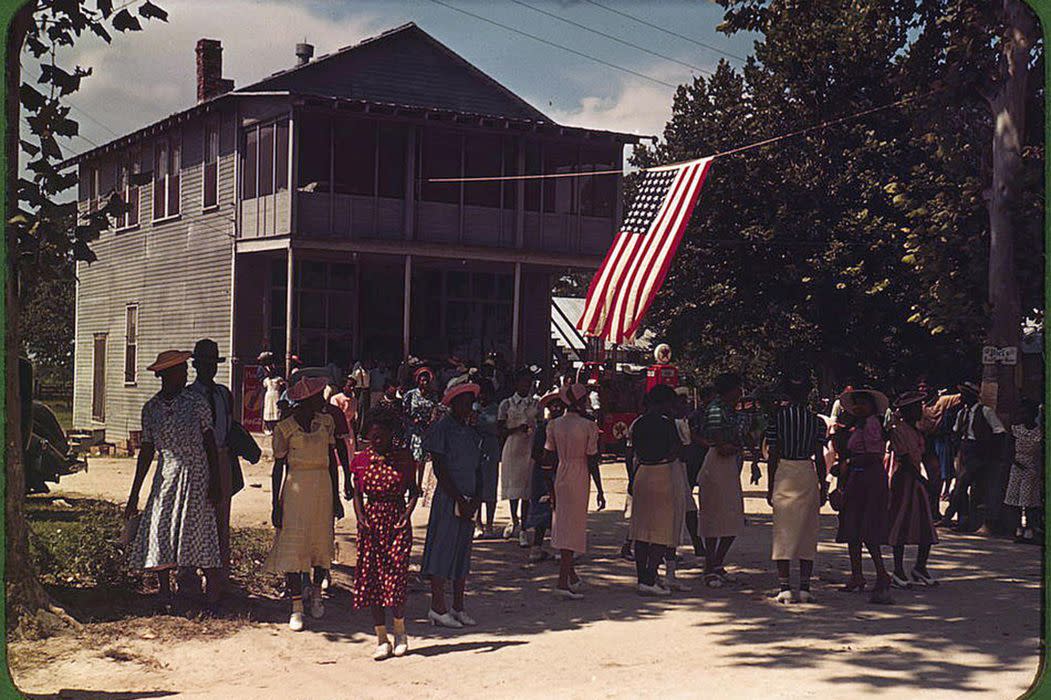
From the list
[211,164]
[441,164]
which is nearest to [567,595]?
[441,164]

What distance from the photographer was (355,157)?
24.5m

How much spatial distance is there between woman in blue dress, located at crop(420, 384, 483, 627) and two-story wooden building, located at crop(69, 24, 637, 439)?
14222mm

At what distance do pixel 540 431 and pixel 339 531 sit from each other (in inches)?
113

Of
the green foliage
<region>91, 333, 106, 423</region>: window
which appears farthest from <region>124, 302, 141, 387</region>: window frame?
the green foliage

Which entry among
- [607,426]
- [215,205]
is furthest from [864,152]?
[215,205]

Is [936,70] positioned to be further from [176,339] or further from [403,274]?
[176,339]

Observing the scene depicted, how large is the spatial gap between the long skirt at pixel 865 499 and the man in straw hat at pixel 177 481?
530 centimetres

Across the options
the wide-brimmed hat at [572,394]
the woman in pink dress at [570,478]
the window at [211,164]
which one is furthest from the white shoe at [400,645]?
the window at [211,164]

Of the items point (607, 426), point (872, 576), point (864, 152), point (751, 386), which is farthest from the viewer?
point (751, 386)

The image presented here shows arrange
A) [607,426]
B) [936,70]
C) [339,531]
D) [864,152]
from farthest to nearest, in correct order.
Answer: [864,152]
[607,426]
[936,70]
[339,531]

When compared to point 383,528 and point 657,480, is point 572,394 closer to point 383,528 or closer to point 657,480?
point 657,480

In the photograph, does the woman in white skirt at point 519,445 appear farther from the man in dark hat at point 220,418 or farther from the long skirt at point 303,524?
the long skirt at point 303,524

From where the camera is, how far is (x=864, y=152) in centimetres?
2734

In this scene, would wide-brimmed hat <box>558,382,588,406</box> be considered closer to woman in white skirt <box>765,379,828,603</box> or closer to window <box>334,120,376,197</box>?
woman in white skirt <box>765,379,828,603</box>
